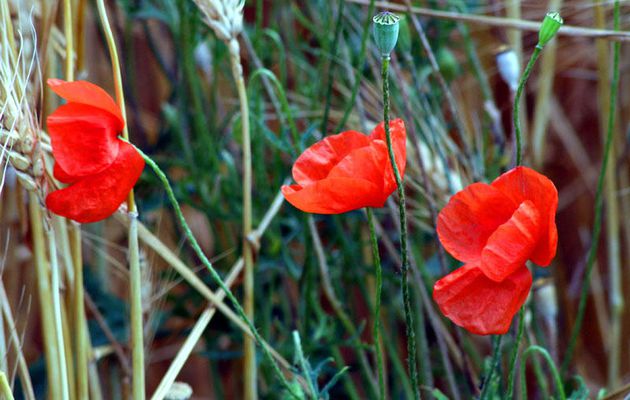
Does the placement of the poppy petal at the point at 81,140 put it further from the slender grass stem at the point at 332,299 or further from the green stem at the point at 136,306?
the slender grass stem at the point at 332,299

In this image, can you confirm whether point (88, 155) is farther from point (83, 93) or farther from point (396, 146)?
point (396, 146)

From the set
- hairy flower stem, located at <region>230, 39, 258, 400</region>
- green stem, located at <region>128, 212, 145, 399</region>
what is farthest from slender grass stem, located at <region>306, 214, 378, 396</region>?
green stem, located at <region>128, 212, 145, 399</region>

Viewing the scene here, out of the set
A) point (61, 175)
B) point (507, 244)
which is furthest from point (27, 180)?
point (507, 244)

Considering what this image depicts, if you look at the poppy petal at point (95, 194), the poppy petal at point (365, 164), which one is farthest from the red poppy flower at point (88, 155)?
the poppy petal at point (365, 164)

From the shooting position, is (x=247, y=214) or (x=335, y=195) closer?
(x=335, y=195)

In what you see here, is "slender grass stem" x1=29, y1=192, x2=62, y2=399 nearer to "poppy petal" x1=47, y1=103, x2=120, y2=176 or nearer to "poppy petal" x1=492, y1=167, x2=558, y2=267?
"poppy petal" x1=47, y1=103, x2=120, y2=176

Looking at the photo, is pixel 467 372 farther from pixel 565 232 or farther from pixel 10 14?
pixel 565 232

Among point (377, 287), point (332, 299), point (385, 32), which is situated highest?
point (385, 32)
